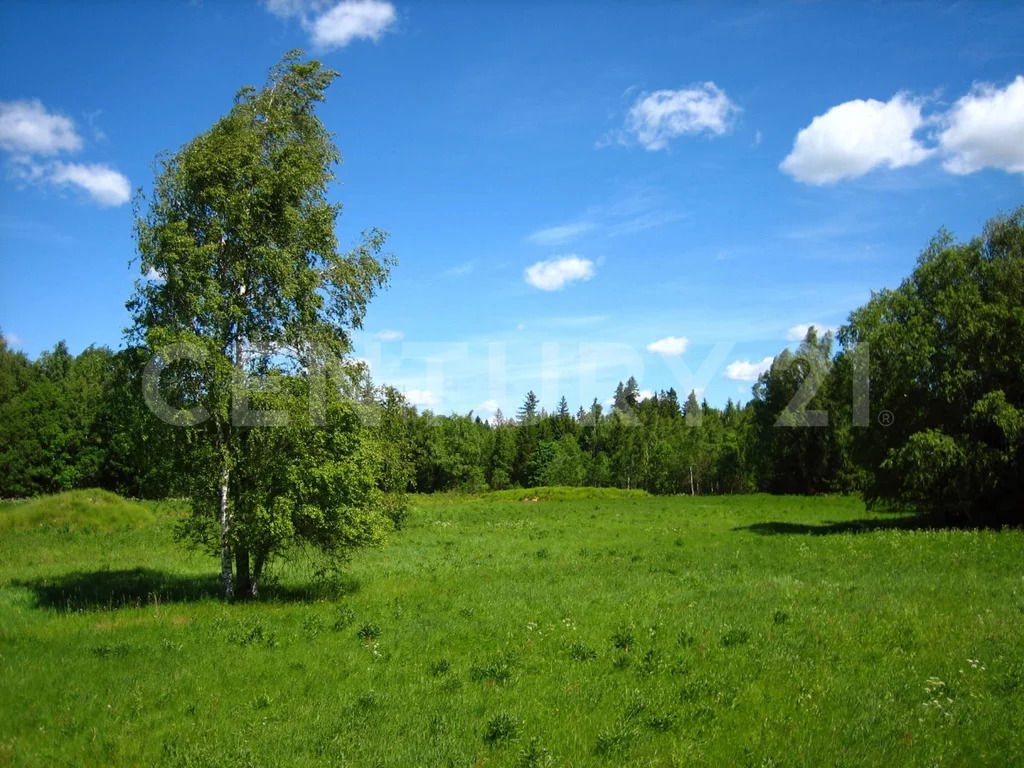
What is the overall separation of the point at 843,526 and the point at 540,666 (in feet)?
87.2

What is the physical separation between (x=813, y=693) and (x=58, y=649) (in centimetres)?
1305

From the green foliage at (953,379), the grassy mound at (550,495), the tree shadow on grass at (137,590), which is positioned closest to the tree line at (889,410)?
the green foliage at (953,379)

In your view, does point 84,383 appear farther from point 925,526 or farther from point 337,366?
point 925,526

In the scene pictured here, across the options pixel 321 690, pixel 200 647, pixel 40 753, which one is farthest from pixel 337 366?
pixel 40 753

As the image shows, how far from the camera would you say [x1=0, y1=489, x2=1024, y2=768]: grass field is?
26.1 ft

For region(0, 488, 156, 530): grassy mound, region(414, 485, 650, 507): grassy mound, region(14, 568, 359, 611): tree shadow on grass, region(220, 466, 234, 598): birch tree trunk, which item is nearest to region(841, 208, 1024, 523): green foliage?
region(14, 568, 359, 611): tree shadow on grass

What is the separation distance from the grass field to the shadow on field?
26.5ft

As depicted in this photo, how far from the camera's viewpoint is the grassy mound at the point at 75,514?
37.9 metres

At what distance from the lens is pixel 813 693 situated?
→ 9195mm

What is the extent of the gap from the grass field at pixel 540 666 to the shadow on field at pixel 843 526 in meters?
8.08

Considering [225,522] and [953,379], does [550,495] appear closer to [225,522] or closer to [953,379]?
[953,379]

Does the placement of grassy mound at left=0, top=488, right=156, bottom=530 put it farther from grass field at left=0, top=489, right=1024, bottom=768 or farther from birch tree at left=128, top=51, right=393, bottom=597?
birch tree at left=128, top=51, right=393, bottom=597

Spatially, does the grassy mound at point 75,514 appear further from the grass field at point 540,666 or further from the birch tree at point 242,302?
the birch tree at point 242,302

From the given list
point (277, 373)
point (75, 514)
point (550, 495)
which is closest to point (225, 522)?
point (277, 373)
